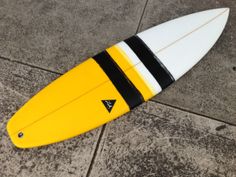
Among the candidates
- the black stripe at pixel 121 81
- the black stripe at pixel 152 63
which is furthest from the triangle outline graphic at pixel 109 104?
the black stripe at pixel 152 63

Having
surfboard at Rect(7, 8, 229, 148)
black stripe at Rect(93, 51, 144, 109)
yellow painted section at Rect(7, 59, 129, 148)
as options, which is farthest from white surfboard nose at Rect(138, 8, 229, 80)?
yellow painted section at Rect(7, 59, 129, 148)

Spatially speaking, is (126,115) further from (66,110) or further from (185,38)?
(185,38)

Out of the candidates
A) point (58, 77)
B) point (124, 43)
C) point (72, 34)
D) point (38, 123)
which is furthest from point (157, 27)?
point (38, 123)

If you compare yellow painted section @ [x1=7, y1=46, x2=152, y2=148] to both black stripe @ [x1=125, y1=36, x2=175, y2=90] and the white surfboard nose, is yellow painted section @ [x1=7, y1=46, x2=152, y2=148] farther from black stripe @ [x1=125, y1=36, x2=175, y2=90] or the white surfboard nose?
the white surfboard nose

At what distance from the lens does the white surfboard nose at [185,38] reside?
2750mm

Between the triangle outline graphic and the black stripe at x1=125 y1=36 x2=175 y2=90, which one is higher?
the black stripe at x1=125 y1=36 x2=175 y2=90

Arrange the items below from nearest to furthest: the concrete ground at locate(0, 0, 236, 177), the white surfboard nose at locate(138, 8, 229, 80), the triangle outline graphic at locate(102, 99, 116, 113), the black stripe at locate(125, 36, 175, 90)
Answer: the concrete ground at locate(0, 0, 236, 177), the triangle outline graphic at locate(102, 99, 116, 113), the black stripe at locate(125, 36, 175, 90), the white surfboard nose at locate(138, 8, 229, 80)

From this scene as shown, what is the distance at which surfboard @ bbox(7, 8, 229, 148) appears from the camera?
2.42 meters

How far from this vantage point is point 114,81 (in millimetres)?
2592

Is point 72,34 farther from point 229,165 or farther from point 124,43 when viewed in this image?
point 229,165

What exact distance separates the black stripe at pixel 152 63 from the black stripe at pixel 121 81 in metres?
0.22

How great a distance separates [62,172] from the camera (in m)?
2.33

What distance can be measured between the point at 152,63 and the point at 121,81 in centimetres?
32

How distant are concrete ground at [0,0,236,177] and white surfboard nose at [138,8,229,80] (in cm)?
10
